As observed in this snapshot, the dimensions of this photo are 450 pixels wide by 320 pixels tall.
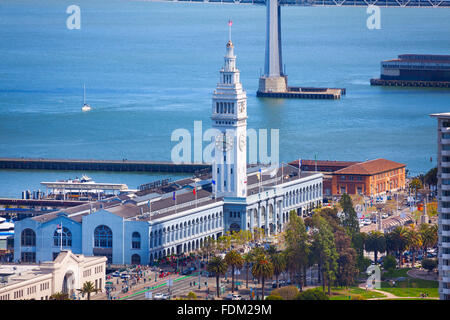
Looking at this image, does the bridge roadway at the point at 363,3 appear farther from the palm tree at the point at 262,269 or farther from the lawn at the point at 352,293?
the palm tree at the point at 262,269

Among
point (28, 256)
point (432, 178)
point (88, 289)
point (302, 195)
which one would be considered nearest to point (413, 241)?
point (88, 289)

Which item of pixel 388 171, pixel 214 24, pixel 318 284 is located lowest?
pixel 318 284

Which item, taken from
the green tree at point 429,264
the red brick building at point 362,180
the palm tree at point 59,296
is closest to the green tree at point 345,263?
the green tree at point 429,264

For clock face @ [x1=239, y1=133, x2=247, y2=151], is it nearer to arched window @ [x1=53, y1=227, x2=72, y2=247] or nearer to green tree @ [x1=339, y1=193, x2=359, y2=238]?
green tree @ [x1=339, y1=193, x2=359, y2=238]

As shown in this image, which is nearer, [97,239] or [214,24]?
[97,239]

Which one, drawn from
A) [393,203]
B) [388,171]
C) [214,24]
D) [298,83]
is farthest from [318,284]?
[214,24]
